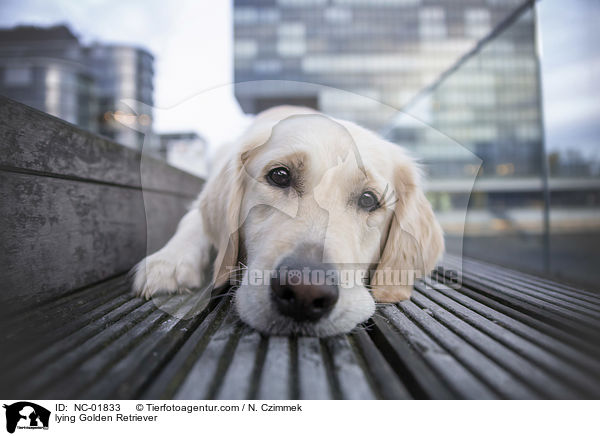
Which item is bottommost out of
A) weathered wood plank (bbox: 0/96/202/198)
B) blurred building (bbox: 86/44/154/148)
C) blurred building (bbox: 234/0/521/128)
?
weathered wood plank (bbox: 0/96/202/198)

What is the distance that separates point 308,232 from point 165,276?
3.13 feet

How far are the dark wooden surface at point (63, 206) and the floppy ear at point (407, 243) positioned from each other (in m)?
1.59

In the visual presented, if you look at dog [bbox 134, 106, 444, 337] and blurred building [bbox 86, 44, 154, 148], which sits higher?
blurred building [bbox 86, 44, 154, 148]

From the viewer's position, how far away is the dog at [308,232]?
3.98 feet

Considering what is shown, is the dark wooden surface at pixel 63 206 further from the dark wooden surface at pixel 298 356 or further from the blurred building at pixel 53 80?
the blurred building at pixel 53 80

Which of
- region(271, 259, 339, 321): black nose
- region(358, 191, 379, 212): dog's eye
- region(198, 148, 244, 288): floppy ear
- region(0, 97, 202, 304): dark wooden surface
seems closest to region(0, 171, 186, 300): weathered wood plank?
region(0, 97, 202, 304): dark wooden surface

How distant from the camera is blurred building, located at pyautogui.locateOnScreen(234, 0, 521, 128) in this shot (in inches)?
175

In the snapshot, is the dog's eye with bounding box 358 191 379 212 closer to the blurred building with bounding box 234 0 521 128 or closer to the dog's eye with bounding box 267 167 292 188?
the dog's eye with bounding box 267 167 292 188

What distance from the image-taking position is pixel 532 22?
396 cm

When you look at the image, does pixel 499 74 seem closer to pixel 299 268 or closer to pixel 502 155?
pixel 502 155

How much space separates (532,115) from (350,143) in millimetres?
3835
